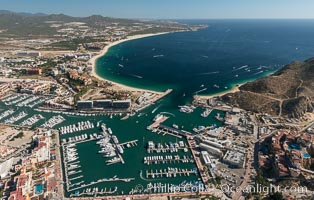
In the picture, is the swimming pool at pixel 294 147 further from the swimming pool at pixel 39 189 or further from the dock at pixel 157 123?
the swimming pool at pixel 39 189

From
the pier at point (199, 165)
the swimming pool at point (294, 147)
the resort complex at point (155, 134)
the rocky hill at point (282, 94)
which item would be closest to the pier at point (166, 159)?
the resort complex at point (155, 134)

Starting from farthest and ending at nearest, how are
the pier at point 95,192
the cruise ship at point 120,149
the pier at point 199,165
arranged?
the cruise ship at point 120,149, the pier at point 199,165, the pier at point 95,192

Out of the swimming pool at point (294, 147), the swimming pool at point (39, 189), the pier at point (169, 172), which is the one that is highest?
the swimming pool at point (294, 147)

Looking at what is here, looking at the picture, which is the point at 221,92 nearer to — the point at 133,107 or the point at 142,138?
the point at 133,107

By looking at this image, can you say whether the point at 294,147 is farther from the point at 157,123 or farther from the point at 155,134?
the point at 157,123

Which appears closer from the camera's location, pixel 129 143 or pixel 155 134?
pixel 129 143

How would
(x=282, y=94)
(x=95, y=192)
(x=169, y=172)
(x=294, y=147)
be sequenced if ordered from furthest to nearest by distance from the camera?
(x=282, y=94) < (x=294, y=147) < (x=169, y=172) < (x=95, y=192)

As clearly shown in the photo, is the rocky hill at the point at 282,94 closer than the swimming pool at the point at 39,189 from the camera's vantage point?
No

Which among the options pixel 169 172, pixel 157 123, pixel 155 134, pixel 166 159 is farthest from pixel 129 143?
pixel 169 172

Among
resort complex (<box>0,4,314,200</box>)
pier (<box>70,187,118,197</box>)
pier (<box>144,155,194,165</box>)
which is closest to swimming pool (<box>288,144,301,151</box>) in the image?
resort complex (<box>0,4,314,200</box>)
